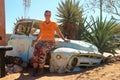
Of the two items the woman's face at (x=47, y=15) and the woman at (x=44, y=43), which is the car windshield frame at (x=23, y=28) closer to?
the woman at (x=44, y=43)

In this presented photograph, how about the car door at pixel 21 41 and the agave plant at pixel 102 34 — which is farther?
the agave plant at pixel 102 34

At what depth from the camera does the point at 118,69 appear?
30.0ft

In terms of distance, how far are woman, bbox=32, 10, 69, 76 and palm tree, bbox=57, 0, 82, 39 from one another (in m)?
4.56

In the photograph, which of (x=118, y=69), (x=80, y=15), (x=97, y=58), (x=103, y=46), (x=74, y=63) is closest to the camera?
(x=118, y=69)

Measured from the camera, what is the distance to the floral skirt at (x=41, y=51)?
9.57 metres

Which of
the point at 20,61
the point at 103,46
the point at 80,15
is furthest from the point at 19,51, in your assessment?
the point at 80,15

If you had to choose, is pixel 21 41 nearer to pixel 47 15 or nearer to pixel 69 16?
pixel 47 15

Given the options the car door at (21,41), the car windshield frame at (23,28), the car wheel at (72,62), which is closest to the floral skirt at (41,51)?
the car wheel at (72,62)

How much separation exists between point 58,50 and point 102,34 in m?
3.57

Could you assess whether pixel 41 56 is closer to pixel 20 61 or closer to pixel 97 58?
pixel 20 61

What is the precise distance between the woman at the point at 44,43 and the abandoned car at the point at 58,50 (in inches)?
9.0

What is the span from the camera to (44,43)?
9664 mm

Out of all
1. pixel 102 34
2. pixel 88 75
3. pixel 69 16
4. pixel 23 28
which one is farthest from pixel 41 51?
pixel 69 16

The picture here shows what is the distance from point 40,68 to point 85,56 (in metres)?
1.41
